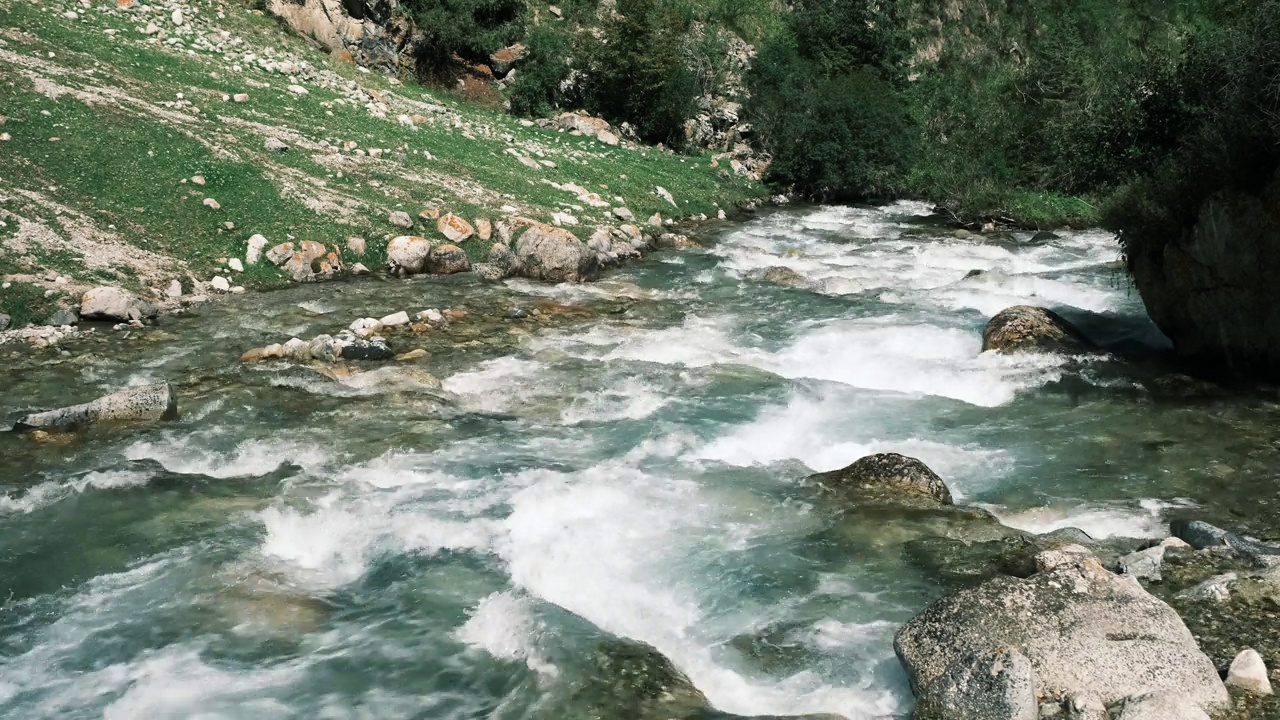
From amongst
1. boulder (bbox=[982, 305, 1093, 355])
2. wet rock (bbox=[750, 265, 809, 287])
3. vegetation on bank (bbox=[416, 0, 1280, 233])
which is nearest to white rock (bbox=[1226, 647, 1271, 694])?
vegetation on bank (bbox=[416, 0, 1280, 233])

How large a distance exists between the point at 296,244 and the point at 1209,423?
19.0 m

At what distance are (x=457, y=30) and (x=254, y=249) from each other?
25.9 metres

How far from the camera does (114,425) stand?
13.5m

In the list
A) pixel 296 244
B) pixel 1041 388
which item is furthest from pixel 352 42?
pixel 1041 388

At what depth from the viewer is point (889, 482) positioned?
11.7 meters

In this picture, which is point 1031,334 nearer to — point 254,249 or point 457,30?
point 254,249

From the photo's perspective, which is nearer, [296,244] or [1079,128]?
[296,244]

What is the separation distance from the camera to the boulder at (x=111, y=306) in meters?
17.7

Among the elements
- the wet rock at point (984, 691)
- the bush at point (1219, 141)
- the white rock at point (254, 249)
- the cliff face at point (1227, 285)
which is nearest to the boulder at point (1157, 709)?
the wet rock at point (984, 691)

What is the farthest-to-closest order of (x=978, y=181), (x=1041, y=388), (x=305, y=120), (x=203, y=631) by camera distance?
(x=978, y=181)
(x=305, y=120)
(x=1041, y=388)
(x=203, y=631)

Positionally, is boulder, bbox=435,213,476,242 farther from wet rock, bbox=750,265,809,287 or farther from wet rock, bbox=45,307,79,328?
wet rock, bbox=45,307,79,328

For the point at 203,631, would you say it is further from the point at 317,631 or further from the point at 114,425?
the point at 114,425

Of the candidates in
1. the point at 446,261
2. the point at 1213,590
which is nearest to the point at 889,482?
the point at 1213,590

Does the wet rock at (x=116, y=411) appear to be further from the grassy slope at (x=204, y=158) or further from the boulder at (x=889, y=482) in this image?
the boulder at (x=889, y=482)
